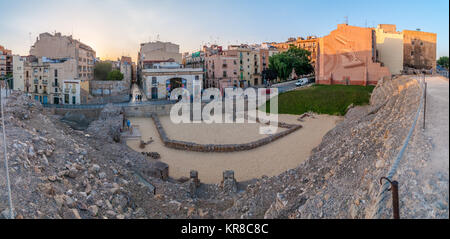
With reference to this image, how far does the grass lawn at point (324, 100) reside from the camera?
90.8 feet

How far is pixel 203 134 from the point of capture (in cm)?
1983

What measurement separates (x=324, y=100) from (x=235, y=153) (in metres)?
16.2

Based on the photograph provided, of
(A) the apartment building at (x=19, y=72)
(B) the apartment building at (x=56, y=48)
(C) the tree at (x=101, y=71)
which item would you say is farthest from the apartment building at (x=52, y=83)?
(C) the tree at (x=101, y=71)

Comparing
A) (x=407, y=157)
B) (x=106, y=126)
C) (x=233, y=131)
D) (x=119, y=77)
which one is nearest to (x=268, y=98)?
(x=233, y=131)

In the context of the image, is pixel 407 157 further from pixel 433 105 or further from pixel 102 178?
pixel 102 178

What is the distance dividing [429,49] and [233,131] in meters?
37.7

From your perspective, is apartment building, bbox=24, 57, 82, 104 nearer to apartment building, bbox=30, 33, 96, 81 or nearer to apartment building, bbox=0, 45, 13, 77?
apartment building, bbox=30, 33, 96, 81

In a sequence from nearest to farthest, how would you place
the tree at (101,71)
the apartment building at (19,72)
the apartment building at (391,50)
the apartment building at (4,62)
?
the apartment building at (19,72)
the apartment building at (391,50)
the tree at (101,71)
the apartment building at (4,62)

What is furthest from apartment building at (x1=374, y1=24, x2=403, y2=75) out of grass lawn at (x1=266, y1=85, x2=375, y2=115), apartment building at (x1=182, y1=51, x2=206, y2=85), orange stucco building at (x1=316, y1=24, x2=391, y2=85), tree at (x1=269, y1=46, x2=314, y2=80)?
apartment building at (x1=182, y1=51, x2=206, y2=85)

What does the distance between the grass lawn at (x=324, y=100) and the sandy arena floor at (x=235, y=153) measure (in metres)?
3.09

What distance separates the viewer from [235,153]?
15.9 metres

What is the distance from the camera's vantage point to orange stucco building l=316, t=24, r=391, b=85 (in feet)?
114

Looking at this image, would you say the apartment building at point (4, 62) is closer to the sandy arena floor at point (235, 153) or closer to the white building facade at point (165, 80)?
the white building facade at point (165, 80)

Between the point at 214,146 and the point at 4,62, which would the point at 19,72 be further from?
the point at 214,146
